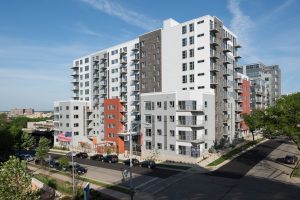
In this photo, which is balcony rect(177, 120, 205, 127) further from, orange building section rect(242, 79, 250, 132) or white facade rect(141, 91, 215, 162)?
orange building section rect(242, 79, 250, 132)

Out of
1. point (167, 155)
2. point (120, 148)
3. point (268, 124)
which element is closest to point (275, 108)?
point (268, 124)

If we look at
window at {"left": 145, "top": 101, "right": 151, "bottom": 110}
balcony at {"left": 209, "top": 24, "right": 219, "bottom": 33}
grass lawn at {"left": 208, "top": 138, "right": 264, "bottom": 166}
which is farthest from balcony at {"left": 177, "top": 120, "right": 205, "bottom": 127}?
balcony at {"left": 209, "top": 24, "right": 219, "bottom": 33}

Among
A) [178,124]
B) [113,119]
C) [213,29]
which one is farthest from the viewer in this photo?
[113,119]

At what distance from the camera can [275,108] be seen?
49.2m

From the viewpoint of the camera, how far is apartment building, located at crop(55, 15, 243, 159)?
60625 mm

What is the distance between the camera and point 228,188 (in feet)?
125

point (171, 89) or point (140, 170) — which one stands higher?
point (171, 89)

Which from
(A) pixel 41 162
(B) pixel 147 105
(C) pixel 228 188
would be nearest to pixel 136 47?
(B) pixel 147 105

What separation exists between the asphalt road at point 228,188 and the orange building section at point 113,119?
38.8 metres

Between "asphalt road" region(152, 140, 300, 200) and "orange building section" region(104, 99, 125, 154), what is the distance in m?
38.8

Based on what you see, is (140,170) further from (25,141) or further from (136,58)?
(25,141)

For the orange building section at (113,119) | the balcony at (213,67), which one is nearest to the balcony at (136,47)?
the orange building section at (113,119)

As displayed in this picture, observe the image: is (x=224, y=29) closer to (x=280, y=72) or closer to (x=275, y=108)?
(x=275, y=108)

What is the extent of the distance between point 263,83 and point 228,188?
95464 millimetres
